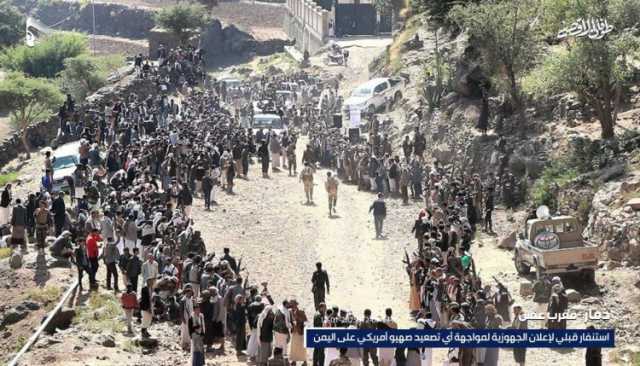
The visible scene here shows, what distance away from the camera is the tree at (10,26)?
3777 inches

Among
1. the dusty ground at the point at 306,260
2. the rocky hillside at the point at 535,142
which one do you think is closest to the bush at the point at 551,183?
the rocky hillside at the point at 535,142

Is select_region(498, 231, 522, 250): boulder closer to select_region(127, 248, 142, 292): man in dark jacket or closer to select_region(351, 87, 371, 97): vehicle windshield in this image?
select_region(127, 248, 142, 292): man in dark jacket

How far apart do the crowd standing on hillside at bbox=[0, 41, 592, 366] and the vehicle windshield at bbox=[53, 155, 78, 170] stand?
22.1 inches

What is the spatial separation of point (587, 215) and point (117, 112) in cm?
1838

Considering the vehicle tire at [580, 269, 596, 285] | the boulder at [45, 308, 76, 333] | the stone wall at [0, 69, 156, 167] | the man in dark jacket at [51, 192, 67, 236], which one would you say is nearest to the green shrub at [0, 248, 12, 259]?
the man in dark jacket at [51, 192, 67, 236]

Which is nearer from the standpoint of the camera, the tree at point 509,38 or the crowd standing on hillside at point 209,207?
the crowd standing on hillside at point 209,207

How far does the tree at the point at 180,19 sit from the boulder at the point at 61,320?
158 ft

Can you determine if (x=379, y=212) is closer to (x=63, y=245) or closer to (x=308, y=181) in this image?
(x=308, y=181)

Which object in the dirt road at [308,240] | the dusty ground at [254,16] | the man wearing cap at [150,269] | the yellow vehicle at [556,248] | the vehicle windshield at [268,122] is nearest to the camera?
the man wearing cap at [150,269]

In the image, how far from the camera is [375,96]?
158 ft

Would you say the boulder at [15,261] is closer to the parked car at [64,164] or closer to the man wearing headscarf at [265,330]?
the parked car at [64,164]

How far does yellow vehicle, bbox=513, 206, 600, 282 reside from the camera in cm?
2467

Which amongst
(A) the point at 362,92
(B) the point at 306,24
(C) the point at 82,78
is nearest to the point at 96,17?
(B) the point at 306,24

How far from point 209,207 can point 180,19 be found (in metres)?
38.6
